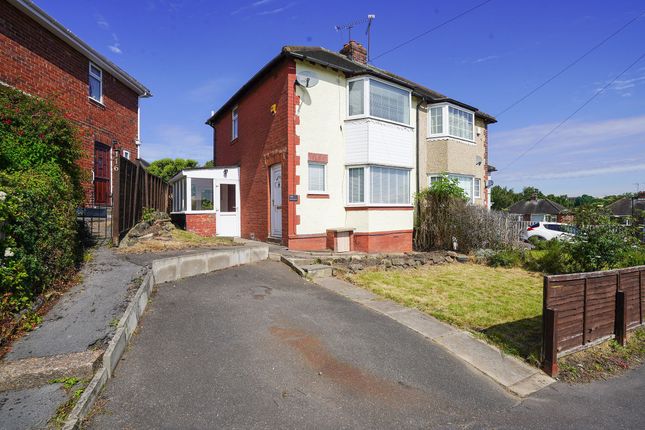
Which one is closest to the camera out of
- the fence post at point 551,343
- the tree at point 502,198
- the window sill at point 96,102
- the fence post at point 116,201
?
the fence post at point 551,343

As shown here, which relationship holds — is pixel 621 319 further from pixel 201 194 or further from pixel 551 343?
pixel 201 194

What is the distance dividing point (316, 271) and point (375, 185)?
514 centimetres

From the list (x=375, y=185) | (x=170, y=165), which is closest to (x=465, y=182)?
(x=375, y=185)

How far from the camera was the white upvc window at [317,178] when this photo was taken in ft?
39.8

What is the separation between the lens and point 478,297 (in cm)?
801

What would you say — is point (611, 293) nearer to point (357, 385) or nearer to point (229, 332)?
point (357, 385)

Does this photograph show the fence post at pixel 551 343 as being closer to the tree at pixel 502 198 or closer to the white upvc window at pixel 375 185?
the white upvc window at pixel 375 185

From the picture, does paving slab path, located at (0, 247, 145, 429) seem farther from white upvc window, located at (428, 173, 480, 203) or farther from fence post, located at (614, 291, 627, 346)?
white upvc window, located at (428, 173, 480, 203)

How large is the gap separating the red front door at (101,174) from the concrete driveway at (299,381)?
29.8 ft

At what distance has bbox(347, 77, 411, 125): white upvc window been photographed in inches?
496

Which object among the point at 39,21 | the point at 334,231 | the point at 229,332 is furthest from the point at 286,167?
the point at 39,21

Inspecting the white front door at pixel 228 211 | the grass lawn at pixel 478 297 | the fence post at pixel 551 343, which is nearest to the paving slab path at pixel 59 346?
the grass lawn at pixel 478 297

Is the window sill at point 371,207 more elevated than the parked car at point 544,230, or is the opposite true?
the window sill at point 371,207

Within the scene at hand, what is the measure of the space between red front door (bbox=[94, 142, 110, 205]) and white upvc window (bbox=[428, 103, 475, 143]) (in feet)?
43.5
